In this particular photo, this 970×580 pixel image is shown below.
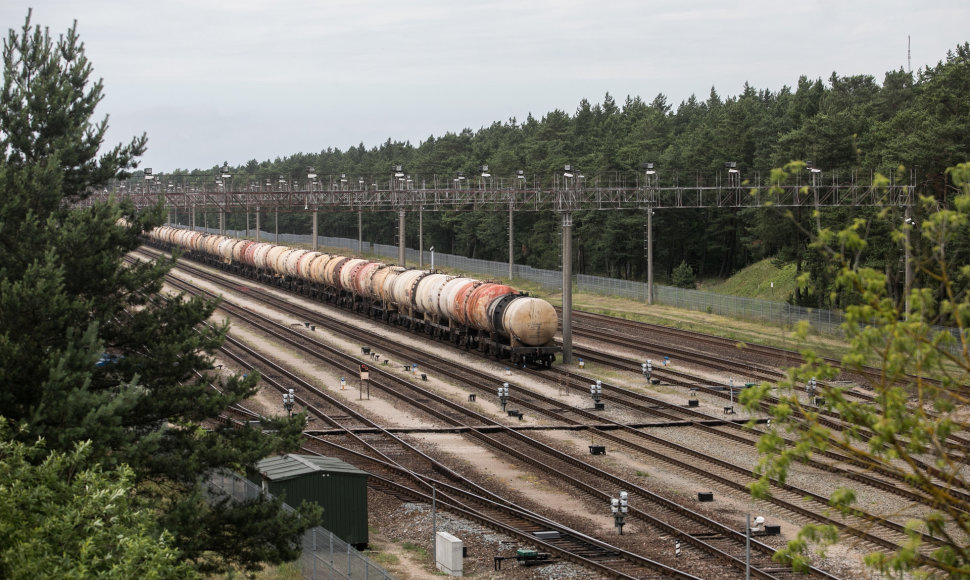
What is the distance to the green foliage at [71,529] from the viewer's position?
10.7 m

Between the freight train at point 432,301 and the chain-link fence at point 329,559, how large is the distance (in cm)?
1037

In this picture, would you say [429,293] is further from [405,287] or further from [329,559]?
[329,559]

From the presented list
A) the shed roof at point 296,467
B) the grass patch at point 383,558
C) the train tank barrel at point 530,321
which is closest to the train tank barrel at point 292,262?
the train tank barrel at point 530,321

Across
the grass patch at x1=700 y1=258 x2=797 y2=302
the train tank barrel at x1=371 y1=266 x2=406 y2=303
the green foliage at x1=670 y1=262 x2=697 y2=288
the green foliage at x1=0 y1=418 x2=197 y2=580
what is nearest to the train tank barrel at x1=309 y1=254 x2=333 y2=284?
the train tank barrel at x1=371 y1=266 x2=406 y2=303

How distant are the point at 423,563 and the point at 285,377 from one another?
940 inches

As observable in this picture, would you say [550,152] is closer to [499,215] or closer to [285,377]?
[499,215]

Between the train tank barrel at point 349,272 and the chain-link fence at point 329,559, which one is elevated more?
the train tank barrel at point 349,272

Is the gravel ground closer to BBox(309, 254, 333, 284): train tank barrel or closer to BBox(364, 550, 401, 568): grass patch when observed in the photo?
BBox(364, 550, 401, 568): grass patch

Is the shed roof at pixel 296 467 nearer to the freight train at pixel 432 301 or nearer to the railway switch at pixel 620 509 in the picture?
the railway switch at pixel 620 509

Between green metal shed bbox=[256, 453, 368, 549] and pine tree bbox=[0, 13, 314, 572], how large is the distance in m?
2.25

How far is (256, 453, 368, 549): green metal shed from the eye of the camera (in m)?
21.5

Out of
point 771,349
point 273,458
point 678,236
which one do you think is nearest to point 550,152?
point 678,236

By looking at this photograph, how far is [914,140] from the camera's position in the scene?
59.4m

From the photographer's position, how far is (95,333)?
1584 centimetres
